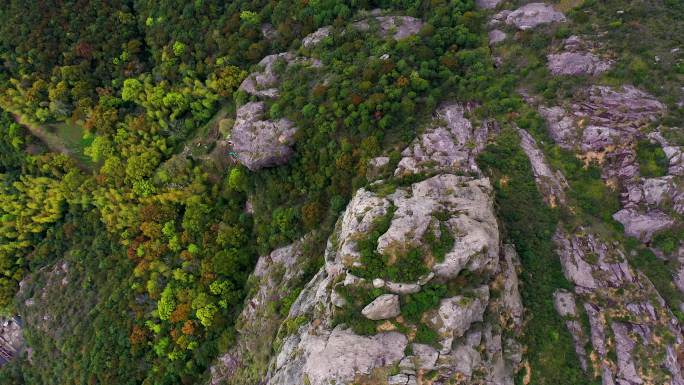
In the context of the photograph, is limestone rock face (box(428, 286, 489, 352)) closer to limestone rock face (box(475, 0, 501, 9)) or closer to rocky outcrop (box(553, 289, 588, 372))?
rocky outcrop (box(553, 289, 588, 372))

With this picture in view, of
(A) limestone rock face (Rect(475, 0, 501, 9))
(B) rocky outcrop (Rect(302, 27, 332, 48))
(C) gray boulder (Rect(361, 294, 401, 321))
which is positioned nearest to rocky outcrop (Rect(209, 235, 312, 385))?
(C) gray boulder (Rect(361, 294, 401, 321))

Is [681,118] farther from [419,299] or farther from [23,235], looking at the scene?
[23,235]

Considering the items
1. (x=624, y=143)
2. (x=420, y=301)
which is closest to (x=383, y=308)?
(x=420, y=301)

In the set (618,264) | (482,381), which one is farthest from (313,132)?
(618,264)

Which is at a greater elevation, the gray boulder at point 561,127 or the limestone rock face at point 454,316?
the limestone rock face at point 454,316

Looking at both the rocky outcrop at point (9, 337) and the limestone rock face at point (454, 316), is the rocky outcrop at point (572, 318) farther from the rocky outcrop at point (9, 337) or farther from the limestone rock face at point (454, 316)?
the rocky outcrop at point (9, 337)

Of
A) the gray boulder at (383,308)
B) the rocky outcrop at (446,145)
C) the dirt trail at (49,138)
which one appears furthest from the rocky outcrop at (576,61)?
the dirt trail at (49,138)
